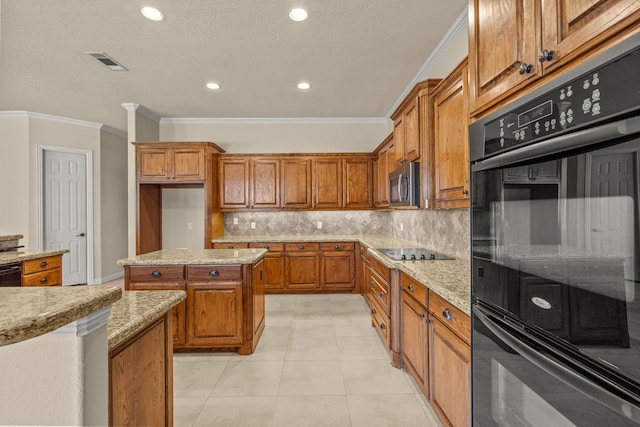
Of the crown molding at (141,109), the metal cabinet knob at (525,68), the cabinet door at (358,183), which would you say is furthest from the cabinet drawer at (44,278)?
the metal cabinet knob at (525,68)

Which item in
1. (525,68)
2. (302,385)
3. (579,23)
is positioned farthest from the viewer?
(302,385)

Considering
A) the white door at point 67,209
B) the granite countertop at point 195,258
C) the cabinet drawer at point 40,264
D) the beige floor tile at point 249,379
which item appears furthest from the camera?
the white door at point 67,209

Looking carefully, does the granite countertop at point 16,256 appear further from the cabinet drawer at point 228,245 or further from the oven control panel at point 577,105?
the oven control panel at point 577,105

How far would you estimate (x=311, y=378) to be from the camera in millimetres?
2553

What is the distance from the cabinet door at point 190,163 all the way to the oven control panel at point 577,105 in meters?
4.56

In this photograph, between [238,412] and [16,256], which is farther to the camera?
[16,256]

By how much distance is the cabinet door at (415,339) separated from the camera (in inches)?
79.3

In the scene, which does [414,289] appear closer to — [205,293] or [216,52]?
[205,293]

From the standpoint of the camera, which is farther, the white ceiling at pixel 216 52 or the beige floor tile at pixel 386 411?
the white ceiling at pixel 216 52

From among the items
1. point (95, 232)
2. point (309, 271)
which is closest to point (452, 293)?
point (309, 271)

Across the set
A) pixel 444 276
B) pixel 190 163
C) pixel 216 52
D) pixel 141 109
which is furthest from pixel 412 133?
pixel 141 109

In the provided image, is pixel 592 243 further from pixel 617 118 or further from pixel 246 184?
pixel 246 184

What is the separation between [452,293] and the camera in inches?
61.7

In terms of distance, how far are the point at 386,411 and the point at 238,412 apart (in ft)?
3.25
